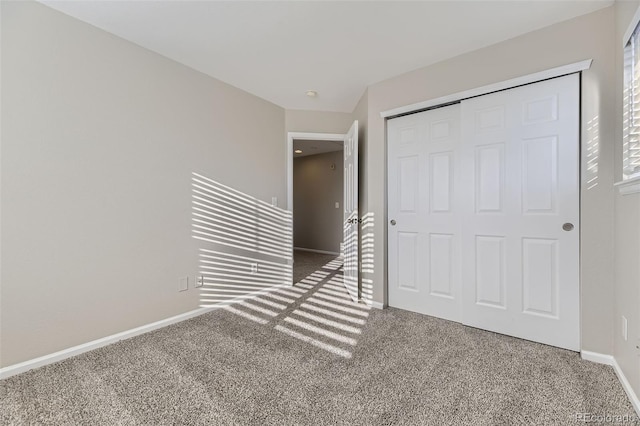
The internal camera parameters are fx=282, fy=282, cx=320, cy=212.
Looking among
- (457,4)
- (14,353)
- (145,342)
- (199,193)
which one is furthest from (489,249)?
(14,353)

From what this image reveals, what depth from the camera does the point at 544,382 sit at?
1623 mm

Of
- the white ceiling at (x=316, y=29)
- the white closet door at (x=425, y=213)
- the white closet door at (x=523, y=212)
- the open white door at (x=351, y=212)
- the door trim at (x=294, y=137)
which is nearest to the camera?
the white ceiling at (x=316, y=29)

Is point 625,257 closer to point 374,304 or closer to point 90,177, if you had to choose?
point 374,304

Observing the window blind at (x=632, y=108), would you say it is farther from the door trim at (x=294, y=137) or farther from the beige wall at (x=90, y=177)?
the beige wall at (x=90, y=177)

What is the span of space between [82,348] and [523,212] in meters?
3.38

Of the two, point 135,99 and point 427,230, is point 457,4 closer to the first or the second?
point 427,230

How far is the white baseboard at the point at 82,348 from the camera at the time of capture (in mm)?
1725

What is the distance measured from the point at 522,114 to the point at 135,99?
3.03m

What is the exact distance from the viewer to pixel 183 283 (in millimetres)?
2627

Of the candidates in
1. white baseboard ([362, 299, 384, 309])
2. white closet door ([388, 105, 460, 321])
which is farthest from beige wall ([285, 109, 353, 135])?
white baseboard ([362, 299, 384, 309])

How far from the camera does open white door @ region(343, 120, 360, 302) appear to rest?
10.1 feet

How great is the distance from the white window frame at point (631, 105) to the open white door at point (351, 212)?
1.97 metres

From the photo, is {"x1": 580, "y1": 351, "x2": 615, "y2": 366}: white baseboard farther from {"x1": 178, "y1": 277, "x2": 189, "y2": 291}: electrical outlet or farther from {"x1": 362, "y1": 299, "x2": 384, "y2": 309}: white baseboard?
{"x1": 178, "y1": 277, "x2": 189, "y2": 291}: electrical outlet

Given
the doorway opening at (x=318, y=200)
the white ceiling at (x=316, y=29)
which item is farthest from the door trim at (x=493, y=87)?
the doorway opening at (x=318, y=200)
